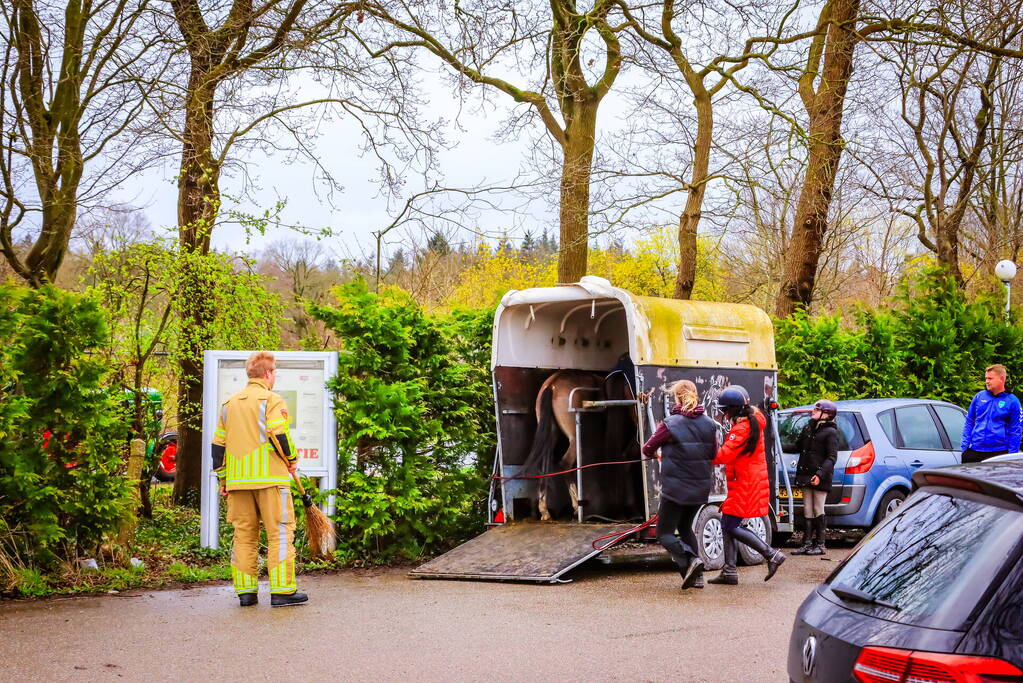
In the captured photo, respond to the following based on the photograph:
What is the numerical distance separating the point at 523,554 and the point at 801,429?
14.3 feet

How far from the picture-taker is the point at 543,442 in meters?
11.5

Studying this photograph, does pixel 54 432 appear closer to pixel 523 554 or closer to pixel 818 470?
pixel 523 554

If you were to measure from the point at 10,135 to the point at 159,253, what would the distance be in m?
1.98

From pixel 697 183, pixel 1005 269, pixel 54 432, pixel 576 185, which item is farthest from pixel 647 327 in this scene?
pixel 1005 269

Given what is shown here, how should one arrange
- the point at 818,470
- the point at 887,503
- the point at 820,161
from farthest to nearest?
the point at 820,161, the point at 887,503, the point at 818,470

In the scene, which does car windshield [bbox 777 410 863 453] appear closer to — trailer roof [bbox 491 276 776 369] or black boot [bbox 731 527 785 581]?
trailer roof [bbox 491 276 776 369]

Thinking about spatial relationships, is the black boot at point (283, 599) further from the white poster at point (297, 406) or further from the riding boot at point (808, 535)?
the riding boot at point (808, 535)

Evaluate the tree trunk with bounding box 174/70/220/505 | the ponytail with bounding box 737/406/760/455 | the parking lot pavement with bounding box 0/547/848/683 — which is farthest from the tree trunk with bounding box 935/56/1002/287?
the tree trunk with bounding box 174/70/220/505

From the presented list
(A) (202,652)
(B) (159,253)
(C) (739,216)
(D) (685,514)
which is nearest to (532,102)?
(C) (739,216)

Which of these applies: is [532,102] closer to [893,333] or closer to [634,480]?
[893,333]

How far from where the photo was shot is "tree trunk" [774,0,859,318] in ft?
59.9

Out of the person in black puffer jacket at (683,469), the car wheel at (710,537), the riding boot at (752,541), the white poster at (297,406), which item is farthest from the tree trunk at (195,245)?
the riding boot at (752,541)

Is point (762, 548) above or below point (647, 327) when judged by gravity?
below

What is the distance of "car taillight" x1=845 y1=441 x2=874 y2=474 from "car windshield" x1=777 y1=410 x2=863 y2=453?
7cm
